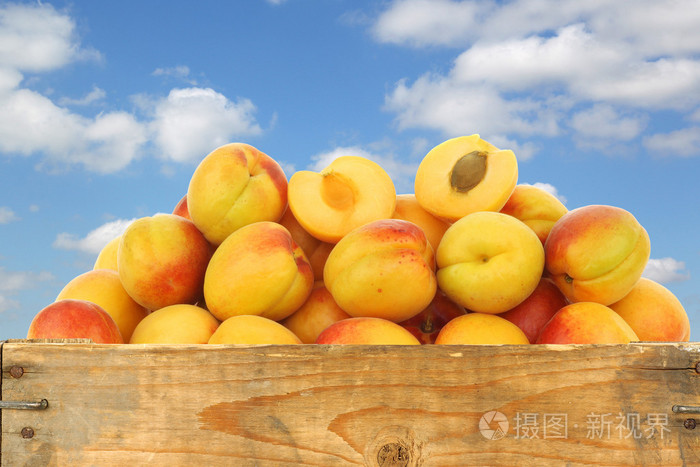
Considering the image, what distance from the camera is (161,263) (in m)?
2.02

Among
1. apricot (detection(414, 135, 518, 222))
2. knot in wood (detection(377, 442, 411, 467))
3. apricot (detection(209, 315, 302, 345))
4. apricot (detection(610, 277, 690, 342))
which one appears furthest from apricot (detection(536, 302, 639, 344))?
apricot (detection(209, 315, 302, 345))

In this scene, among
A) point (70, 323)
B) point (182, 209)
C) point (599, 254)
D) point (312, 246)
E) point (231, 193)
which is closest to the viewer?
point (70, 323)

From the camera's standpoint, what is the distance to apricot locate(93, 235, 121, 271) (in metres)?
2.65

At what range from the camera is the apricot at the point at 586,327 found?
1.67 metres

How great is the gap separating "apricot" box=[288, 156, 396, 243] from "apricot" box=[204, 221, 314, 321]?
0.15 m

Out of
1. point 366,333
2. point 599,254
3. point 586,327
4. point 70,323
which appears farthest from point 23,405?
point 599,254

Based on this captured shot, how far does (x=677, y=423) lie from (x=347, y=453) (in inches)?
28.6

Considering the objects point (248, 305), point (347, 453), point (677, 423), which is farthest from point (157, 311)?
point (677, 423)

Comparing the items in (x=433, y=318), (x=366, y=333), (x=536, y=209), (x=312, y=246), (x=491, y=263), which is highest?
(x=536, y=209)

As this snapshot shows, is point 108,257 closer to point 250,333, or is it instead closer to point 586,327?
point 250,333

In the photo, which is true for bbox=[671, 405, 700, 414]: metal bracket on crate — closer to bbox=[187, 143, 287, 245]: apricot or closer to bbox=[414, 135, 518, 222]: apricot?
bbox=[414, 135, 518, 222]: apricot

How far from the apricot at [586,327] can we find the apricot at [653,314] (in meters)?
0.24

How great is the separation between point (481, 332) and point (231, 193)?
948 mm

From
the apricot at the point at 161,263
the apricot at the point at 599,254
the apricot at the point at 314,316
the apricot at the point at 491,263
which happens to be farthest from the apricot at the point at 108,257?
the apricot at the point at 599,254
